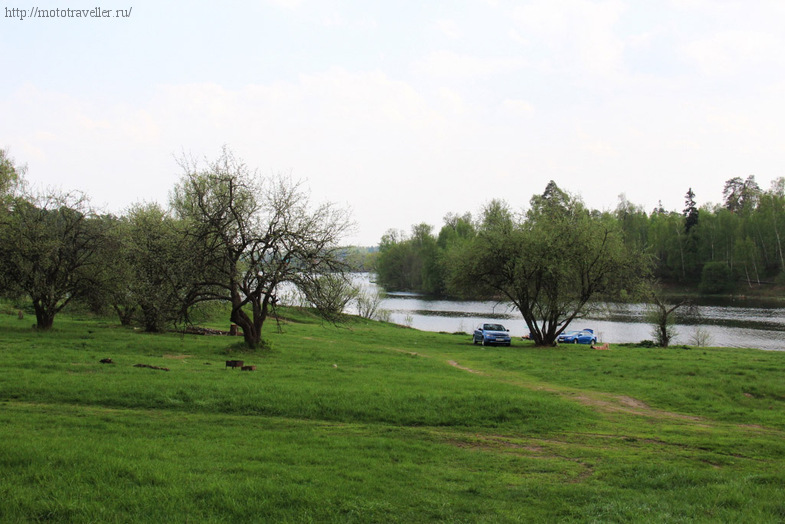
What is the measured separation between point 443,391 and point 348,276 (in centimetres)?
1102

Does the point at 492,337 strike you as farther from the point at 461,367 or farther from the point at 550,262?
the point at 461,367

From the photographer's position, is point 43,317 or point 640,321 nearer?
point 43,317

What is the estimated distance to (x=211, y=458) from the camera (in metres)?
8.16

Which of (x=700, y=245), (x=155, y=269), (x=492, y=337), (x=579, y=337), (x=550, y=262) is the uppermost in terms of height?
(x=700, y=245)

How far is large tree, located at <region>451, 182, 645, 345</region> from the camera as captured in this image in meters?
34.7

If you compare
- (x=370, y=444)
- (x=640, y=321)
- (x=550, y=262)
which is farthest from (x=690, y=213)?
(x=370, y=444)

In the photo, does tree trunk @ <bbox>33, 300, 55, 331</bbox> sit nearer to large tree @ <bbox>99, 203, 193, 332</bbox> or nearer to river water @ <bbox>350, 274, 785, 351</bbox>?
large tree @ <bbox>99, 203, 193, 332</bbox>

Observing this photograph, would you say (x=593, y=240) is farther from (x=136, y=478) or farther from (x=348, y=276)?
(x=136, y=478)

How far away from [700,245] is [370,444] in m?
117

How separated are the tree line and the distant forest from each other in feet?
180

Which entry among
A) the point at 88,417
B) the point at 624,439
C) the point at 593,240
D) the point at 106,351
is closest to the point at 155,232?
the point at 106,351

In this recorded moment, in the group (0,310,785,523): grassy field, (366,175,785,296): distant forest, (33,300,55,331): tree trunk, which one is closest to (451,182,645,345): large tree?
(0,310,785,523): grassy field

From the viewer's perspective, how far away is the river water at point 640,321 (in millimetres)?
48000

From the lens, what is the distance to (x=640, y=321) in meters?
66.8
